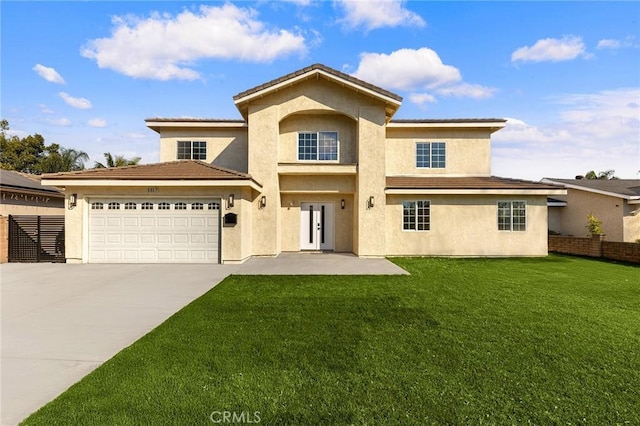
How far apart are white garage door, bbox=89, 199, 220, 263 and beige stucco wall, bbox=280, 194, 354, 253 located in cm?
422

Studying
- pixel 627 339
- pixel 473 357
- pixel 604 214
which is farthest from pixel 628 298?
pixel 604 214

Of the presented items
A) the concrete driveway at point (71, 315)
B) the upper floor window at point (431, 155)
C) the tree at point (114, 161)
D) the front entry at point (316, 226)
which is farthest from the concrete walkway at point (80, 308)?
the tree at point (114, 161)

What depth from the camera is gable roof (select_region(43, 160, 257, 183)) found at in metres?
12.4

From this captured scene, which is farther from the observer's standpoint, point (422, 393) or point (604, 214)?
point (604, 214)

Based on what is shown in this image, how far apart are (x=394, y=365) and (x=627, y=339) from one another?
4022 millimetres

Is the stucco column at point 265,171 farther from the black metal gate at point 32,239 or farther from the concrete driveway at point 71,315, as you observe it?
the black metal gate at point 32,239

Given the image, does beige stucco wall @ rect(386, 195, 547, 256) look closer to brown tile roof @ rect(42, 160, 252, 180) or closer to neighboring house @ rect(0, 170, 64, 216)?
brown tile roof @ rect(42, 160, 252, 180)

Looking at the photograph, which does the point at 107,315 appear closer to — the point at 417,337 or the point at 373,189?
the point at 417,337

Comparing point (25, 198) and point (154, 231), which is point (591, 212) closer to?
point (154, 231)

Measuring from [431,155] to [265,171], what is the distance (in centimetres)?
903

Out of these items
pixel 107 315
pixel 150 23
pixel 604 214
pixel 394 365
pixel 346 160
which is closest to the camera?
pixel 394 365

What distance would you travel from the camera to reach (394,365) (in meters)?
4.19

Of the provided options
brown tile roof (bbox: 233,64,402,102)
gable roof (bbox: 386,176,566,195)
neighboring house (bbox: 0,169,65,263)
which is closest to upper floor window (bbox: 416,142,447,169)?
gable roof (bbox: 386,176,566,195)

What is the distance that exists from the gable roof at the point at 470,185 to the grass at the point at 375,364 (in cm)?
802
